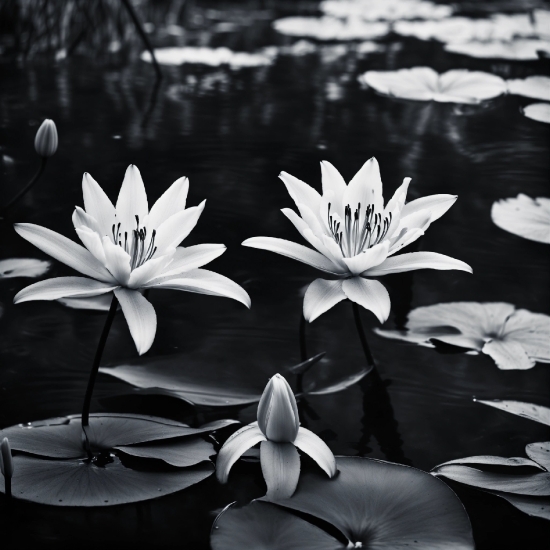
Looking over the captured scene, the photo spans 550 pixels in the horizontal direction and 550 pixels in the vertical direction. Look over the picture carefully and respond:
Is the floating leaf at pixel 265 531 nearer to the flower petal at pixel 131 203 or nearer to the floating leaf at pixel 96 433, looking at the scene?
the floating leaf at pixel 96 433

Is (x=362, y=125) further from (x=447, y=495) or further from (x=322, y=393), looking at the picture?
(x=447, y=495)

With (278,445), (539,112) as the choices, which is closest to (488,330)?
(278,445)

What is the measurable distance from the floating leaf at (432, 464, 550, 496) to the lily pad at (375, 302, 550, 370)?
0.99 feet

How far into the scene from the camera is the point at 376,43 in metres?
4.08

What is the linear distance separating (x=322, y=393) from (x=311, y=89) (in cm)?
208

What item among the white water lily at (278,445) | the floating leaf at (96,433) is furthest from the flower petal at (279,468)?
the floating leaf at (96,433)

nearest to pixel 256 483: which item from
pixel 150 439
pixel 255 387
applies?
pixel 150 439

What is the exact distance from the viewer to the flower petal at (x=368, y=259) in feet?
3.52

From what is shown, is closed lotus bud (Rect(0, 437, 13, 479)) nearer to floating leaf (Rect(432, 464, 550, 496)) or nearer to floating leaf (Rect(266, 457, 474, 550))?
floating leaf (Rect(266, 457, 474, 550))

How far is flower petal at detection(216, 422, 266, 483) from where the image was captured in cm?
96

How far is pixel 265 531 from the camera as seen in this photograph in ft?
2.91

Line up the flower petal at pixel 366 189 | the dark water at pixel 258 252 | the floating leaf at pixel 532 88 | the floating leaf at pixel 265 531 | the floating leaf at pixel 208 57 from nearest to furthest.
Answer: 1. the floating leaf at pixel 265 531
2. the dark water at pixel 258 252
3. the flower petal at pixel 366 189
4. the floating leaf at pixel 532 88
5. the floating leaf at pixel 208 57

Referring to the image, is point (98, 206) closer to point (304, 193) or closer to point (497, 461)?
point (304, 193)

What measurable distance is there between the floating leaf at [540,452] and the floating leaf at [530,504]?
0.08m
